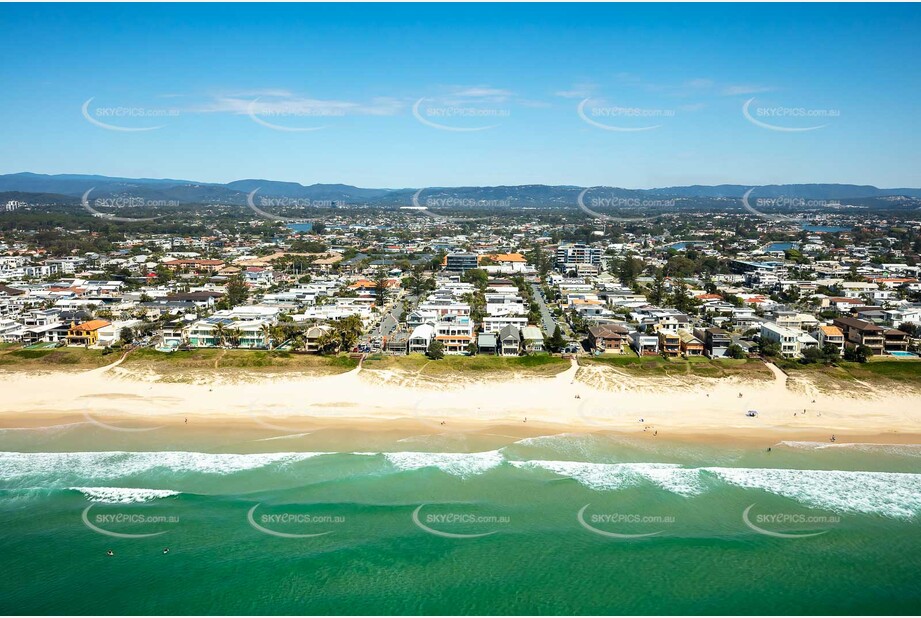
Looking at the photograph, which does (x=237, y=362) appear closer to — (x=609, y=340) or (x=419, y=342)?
(x=419, y=342)

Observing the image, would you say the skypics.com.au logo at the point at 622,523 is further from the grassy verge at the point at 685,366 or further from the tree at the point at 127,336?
the tree at the point at 127,336

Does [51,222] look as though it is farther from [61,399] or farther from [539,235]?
[61,399]

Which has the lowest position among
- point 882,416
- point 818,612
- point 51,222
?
point 818,612

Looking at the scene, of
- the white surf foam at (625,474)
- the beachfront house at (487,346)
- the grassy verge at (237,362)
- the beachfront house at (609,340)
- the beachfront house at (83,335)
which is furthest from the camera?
the beachfront house at (83,335)

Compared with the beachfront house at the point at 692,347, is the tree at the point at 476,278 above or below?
above

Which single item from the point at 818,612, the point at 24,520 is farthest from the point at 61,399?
the point at 818,612

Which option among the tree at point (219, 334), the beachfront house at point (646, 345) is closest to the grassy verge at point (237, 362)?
the tree at point (219, 334)
